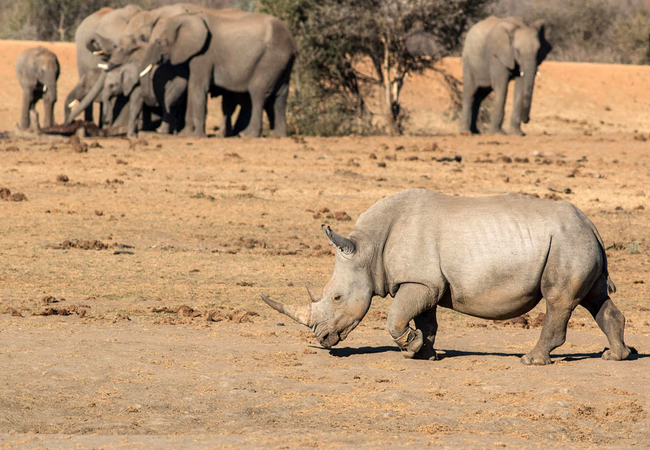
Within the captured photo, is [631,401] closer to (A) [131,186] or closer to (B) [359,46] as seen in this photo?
(A) [131,186]

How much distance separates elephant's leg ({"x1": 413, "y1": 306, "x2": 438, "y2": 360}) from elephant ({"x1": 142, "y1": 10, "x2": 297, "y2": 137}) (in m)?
17.4

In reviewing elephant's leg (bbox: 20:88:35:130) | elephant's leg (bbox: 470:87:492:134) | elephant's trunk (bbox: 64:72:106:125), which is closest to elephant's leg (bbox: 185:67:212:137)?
elephant's trunk (bbox: 64:72:106:125)

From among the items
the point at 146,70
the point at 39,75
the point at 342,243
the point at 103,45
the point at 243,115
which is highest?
the point at 103,45

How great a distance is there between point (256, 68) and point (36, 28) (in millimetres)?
27837

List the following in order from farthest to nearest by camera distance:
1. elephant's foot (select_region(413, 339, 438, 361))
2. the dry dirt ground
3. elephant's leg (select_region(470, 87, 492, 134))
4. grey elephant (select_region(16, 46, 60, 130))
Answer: elephant's leg (select_region(470, 87, 492, 134))
grey elephant (select_region(16, 46, 60, 130))
elephant's foot (select_region(413, 339, 438, 361))
the dry dirt ground

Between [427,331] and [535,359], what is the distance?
31.3 inches

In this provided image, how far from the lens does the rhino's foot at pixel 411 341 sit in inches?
305

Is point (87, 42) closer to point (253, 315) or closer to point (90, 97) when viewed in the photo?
point (90, 97)

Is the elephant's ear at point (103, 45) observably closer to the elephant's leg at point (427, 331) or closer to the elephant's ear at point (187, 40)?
the elephant's ear at point (187, 40)

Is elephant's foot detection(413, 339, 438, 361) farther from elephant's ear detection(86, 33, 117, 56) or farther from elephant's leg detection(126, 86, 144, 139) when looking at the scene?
elephant's ear detection(86, 33, 117, 56)

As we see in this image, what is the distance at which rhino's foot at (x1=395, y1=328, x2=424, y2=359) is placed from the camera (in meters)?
7.73

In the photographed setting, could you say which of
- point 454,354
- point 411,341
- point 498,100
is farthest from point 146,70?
point 411,341

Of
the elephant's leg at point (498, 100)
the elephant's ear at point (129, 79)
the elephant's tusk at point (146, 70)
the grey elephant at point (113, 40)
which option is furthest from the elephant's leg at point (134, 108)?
the elephant's leg at point (498, 100)

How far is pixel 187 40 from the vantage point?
25.0 meters
